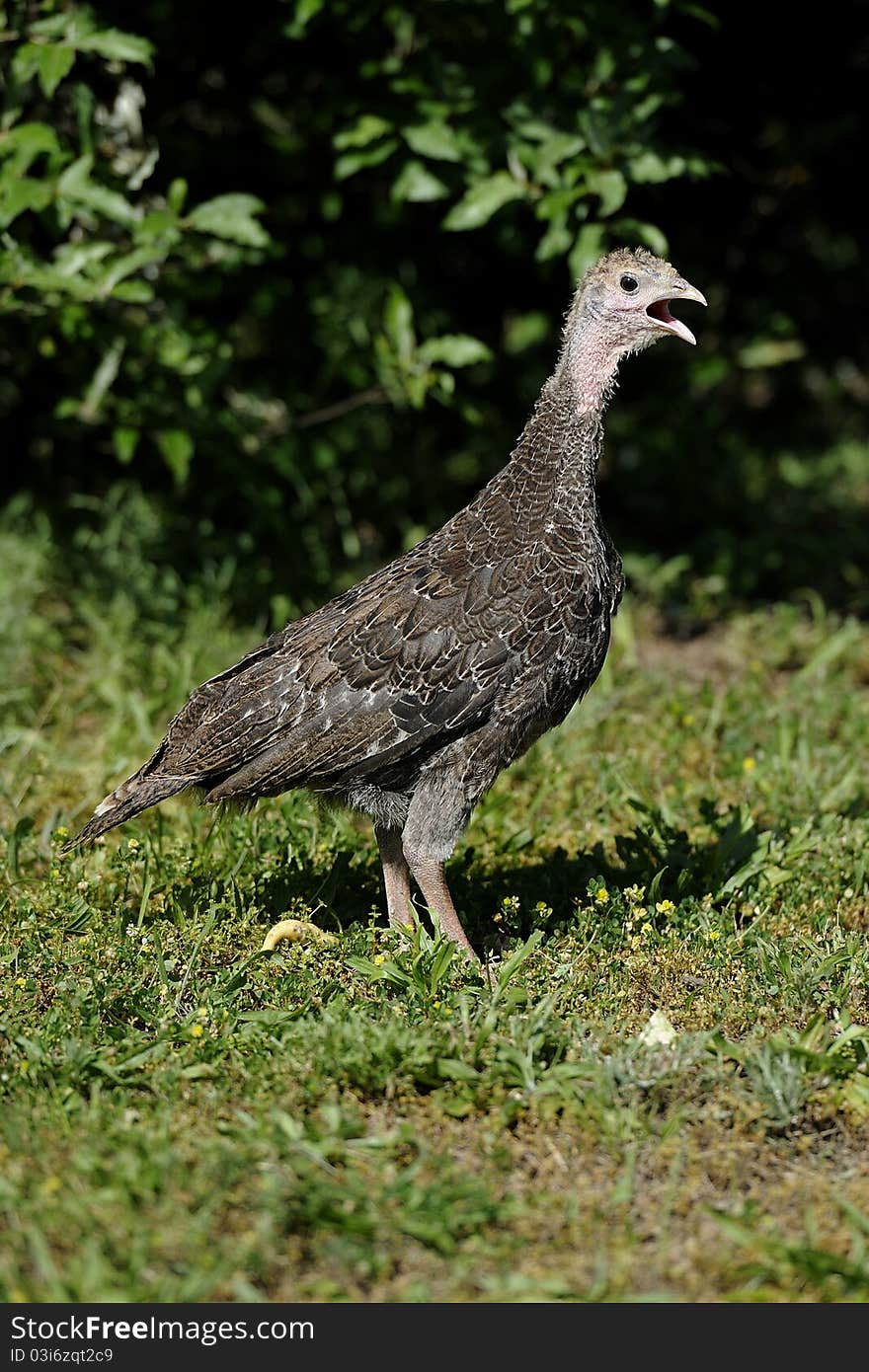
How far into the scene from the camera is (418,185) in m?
6.53

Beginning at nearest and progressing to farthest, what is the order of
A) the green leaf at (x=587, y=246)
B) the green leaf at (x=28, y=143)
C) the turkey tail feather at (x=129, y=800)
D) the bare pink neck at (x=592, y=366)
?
the turkey tail feather at (x=129, y=800) → the bare pink neck at (x=592, y=366) → the green leaf at (x=28, y=143) → the green leaf at (x=587, y=246)

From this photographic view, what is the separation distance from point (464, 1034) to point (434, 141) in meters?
3.97

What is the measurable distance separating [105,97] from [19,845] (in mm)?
3593

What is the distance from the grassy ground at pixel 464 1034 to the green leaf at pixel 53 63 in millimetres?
2486

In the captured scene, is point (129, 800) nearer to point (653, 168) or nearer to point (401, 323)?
point (401, 323)

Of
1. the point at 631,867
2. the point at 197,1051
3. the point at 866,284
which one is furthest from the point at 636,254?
the point at 866,284

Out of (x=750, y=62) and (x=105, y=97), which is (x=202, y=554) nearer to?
(x=105, y=97)

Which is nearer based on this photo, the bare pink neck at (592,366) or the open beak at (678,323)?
the open beak at (678,323)

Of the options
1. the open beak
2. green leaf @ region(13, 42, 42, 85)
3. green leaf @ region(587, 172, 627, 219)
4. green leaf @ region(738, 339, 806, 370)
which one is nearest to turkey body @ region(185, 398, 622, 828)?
the open beak

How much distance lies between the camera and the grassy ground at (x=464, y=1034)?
3.38 meters

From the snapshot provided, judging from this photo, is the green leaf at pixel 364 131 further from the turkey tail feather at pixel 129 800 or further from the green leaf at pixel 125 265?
the turkey tail feather at pixel 129 800

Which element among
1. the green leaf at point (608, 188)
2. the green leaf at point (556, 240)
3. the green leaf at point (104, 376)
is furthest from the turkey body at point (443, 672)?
the green leaf at point (104, 376)

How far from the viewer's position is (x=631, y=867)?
533 centimetres

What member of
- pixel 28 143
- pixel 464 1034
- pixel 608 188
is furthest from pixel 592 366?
pixel 28 143
